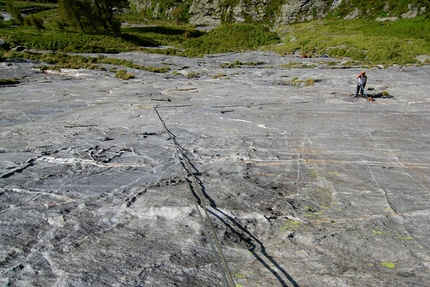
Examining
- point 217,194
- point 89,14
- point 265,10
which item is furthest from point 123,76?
point 265,10

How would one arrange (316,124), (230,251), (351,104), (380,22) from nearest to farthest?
1. (230,251)
2. (316,124)
3. (351,104)
4. (380,22)

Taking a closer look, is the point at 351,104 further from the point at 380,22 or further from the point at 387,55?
the point at 380,22

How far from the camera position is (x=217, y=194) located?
21.7ft

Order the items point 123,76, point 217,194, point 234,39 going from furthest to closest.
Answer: point 234,39
point 123,76
point 217,194

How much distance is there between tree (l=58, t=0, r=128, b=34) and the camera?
46969mm

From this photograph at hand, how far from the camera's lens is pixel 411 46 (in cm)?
3322

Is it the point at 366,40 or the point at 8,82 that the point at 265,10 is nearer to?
the point at 366,40

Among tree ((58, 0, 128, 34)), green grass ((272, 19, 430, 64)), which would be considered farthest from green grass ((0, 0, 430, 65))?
tree ((58, 0, 128, 34))

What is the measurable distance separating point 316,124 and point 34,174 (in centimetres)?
910

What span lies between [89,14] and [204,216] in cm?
Result: 5009

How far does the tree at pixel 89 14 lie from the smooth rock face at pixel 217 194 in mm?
38407

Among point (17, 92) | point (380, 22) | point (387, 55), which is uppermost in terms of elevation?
point (380, 22)

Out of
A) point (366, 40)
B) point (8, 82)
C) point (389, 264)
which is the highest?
point (366, 40)

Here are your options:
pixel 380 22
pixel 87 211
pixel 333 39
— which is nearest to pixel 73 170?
pixel 87 211
